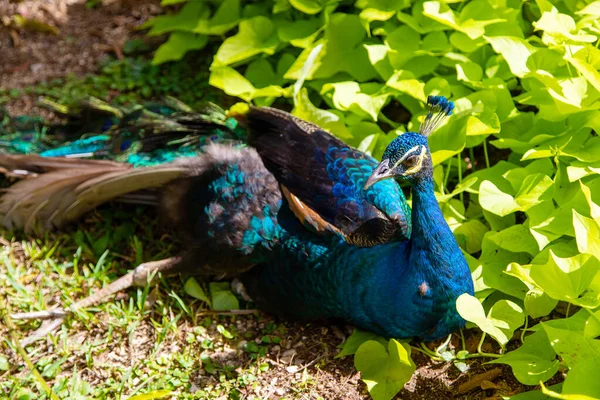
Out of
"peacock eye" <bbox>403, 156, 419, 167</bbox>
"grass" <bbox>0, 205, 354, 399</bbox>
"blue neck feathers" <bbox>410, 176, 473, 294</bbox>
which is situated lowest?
"grass" <bbox>0, 205, 354, 399</bbox>

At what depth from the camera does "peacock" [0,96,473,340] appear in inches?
110

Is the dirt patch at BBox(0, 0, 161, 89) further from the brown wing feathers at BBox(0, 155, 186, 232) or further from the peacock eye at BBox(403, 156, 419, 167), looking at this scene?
the peacock eye at BBox(403, 156, 419, 167)

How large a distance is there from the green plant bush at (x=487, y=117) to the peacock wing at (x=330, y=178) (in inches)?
9.1

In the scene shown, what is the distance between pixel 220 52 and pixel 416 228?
1.57 meters

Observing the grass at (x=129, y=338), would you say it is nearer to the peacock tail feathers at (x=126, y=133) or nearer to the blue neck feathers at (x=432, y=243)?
the peacock tail feathers at (x=126, y=133)

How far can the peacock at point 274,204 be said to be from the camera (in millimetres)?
2791

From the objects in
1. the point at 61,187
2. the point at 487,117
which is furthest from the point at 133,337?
the point at 487,117

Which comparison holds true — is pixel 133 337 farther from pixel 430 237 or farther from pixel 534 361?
pixel 534 361

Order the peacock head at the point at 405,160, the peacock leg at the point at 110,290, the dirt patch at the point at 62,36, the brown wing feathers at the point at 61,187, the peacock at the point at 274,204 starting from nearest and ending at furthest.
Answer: the peacock head at the point at 405,160 < the peacock at the point at 274,204 < the peacock leg at the point at 110,290 < the brown wing feathers at the point at 61,187 < the dirt patch at the point at 62,36

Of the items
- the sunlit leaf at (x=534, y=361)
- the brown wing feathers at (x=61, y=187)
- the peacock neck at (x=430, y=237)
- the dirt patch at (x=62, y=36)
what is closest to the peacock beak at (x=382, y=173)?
the peacock neck at (x=430, y=237)

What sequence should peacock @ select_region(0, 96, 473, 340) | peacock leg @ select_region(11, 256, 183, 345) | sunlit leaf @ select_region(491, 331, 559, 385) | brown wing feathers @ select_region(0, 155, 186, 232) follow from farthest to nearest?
1. brown wing feathers @ select_region(0, 155, 186, 232)
2. peacock leg @ select_region(11, 256, 183, 345)
3. peacock @ select_region(0, 96, 473, 340)
4. sunlit leaf @ select_region(491, 331, 559, 385)

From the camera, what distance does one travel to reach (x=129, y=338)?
3.22m

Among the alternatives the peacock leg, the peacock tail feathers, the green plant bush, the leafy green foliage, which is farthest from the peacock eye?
the peacock leg

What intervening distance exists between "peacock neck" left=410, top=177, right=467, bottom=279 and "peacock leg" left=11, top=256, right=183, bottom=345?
116 centimetres
